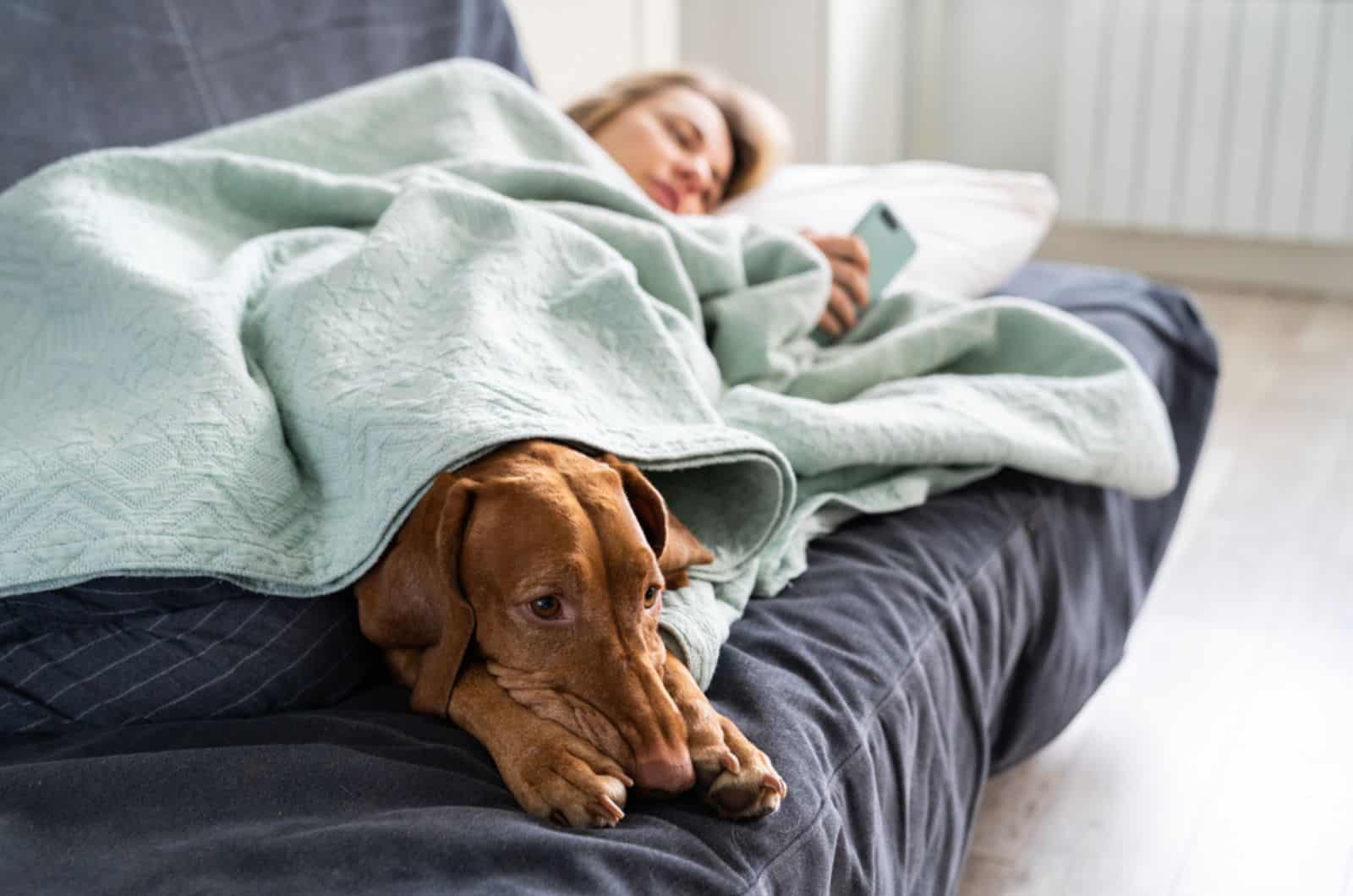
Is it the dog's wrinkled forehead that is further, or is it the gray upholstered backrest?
the gray upholstered backrest

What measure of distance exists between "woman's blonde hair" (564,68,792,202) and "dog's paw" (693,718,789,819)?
118cm

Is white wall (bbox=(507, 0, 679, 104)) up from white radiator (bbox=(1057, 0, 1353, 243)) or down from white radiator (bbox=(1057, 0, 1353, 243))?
up

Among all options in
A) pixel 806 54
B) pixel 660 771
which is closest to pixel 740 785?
pixel 660 771

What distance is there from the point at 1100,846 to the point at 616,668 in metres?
0.78

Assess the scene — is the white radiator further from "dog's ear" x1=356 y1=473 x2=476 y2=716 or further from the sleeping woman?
"dog's ear" x1=356 y1=473 x2=476 y2=716

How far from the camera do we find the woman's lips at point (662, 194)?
1.79 metres

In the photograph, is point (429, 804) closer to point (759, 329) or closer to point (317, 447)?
point (317, 447)

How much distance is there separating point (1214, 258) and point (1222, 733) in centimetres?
207

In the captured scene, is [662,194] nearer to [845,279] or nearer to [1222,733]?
[845,279]

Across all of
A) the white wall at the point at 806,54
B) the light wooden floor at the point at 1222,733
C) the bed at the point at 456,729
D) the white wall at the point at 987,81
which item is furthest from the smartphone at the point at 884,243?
the white wall at the point at 987,81

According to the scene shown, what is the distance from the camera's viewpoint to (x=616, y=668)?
0.86 metres

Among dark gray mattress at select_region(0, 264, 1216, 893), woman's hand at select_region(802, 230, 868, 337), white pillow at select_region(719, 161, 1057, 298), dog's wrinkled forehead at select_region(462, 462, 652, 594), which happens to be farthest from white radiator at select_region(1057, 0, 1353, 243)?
dog's wrinkled forehead at select_region(462, 462, 652, 594)

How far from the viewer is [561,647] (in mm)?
872

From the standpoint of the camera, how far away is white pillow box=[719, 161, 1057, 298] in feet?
5.89
